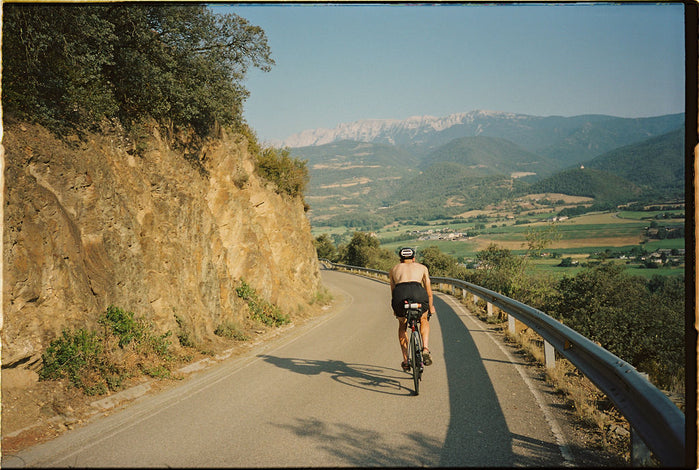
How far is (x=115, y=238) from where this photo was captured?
884 cm

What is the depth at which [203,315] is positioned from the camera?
11.2 meters

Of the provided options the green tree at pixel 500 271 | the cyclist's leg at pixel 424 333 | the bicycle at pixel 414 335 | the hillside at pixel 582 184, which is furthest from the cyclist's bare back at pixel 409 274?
the hillside at pixel 582 184

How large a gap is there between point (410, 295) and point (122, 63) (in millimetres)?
8232

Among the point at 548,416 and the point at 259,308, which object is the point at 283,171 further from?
the point at 548,416

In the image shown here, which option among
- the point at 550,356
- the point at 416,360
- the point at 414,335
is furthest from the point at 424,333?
the point at 550,356

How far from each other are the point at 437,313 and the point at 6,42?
1422 centimetres

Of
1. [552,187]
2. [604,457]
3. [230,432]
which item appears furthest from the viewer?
[552,187]

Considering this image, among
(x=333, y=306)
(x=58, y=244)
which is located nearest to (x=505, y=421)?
(x=58, y=244)

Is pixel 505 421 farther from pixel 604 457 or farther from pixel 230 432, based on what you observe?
pixel 230 432

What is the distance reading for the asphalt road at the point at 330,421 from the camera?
441 centimetres

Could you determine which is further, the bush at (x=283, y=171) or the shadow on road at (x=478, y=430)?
the bush at (x=283, y=171)

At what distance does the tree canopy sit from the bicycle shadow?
19.4 feet

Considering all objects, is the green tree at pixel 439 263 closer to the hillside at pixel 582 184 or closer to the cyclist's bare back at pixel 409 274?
the hillside at pixel 582 184

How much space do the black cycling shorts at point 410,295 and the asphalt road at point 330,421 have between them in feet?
3.98
